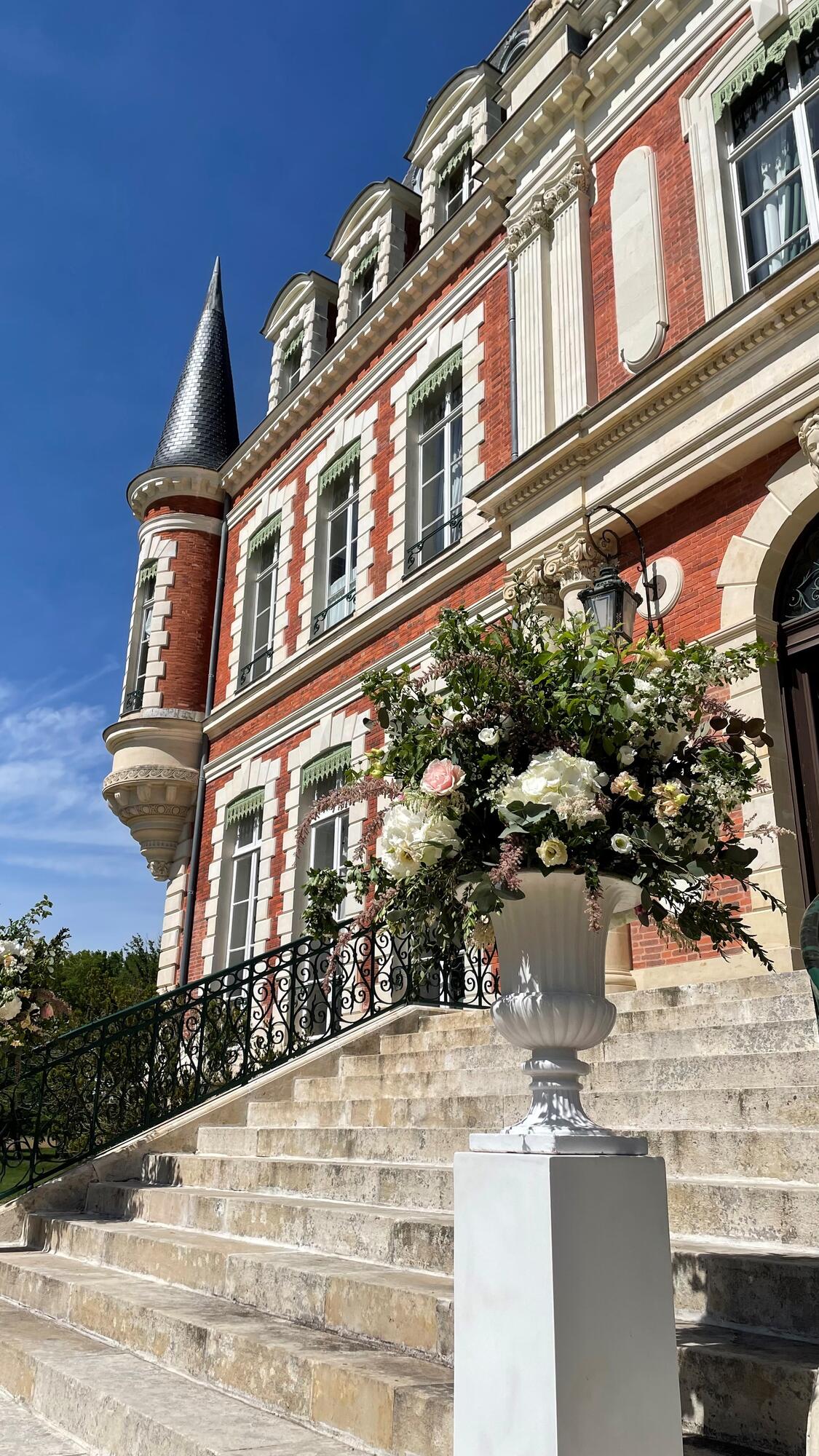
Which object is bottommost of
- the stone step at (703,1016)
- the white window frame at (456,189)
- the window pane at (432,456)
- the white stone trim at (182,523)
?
the stone step at (703,1016)

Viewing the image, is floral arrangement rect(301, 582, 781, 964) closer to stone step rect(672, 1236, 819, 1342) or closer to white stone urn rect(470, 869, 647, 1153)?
white stone urn rect(470, 869, 647, 1153)

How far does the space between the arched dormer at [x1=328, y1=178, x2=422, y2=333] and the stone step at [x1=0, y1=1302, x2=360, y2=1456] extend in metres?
12.3

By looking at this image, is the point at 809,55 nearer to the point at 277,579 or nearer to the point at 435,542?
the point at 435,542

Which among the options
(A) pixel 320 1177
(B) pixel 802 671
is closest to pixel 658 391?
(B) pixel 802 671

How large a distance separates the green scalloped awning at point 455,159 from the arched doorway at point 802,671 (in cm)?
836

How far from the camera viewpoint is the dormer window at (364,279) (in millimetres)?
14641

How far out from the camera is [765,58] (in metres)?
8.00

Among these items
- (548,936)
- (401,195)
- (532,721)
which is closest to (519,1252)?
(548,936)

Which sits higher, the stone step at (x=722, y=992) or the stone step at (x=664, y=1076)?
the stone step at (x=722, y=992)

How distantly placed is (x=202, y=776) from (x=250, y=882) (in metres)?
1.98

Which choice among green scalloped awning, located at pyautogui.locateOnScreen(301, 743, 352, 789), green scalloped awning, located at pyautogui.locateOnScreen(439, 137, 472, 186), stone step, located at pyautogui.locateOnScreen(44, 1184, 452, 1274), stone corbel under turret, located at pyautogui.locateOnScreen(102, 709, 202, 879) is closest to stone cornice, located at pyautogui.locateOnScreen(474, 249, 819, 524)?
green scalloped awning, located at pyautogui.locateOnScreen(301, 743, 352, 789)

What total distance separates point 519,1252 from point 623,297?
27.5 feet

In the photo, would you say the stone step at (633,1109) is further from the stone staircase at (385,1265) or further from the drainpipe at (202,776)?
the drainpipe at (202,776)

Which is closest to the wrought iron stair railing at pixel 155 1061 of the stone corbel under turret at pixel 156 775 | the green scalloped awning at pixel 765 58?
the stone corbel under turret at pixel 156 775
